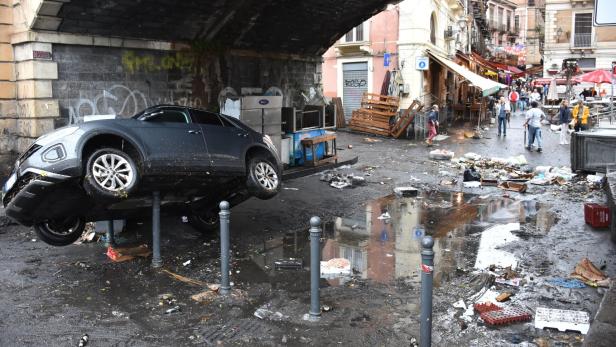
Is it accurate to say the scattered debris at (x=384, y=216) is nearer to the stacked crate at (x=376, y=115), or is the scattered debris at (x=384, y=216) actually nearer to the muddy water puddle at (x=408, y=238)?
the muddy water puddle at (x=408, y=238)

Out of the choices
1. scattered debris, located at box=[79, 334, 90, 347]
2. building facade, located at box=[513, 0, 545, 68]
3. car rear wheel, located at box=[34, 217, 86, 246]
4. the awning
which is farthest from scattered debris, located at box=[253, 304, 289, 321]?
building facade, located at box=[513, 0, 545, 68]

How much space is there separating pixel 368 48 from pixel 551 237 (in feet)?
65.1

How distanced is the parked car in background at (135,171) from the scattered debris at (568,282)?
4.27m

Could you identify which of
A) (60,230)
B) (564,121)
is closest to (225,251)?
(60,230)

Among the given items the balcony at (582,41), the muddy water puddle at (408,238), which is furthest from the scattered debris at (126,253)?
the balcony at (582,41)

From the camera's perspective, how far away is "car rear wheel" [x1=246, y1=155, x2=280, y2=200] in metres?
8.58

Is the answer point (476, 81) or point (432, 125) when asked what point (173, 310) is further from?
point (476, 81)

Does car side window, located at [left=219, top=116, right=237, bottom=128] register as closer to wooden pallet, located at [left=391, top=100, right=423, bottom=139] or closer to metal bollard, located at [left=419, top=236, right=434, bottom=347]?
metal bollard, located at [left=419, top=236, right=434, bottom=347]

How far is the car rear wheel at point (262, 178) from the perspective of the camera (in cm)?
858

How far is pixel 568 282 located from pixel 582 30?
42950mm

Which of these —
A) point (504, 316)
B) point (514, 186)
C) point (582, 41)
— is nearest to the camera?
point (504, 316)

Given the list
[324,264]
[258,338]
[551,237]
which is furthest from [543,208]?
[258,338]

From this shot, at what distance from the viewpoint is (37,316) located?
19.3ft

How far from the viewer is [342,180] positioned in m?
14.3
